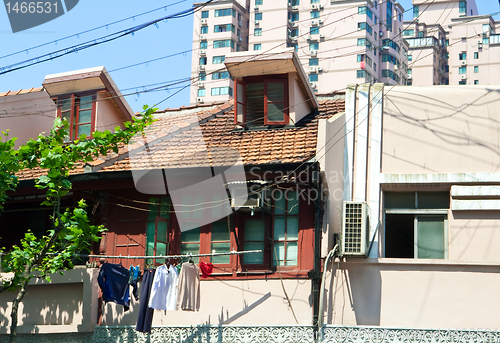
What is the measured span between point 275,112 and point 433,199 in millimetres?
4533

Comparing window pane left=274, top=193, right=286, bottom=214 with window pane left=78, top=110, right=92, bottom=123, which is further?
window pane left=78, top=110, right=92, bottom=123

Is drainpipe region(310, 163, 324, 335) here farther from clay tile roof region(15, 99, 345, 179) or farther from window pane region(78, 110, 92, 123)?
window pane region(78, 110, 92, 123)

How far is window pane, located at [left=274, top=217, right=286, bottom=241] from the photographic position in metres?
14.3

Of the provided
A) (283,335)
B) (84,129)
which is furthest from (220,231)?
(84,129)

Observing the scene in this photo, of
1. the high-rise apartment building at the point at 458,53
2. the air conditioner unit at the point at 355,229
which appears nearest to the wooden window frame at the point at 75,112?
the air conditioner unit at the point at 355,229

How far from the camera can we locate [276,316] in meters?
13.7

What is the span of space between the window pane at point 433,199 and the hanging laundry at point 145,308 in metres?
5.86

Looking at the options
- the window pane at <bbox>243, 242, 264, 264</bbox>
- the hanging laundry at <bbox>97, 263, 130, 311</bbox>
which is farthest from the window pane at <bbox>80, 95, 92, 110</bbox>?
the window pane at <bbox>243, 242, 264, 264</bbox>

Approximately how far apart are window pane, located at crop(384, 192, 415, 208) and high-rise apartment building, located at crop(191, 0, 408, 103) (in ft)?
181

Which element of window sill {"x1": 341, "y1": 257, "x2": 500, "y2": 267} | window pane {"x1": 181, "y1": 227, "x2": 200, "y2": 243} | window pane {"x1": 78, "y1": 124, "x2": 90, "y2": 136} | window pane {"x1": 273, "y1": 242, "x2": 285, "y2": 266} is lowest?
window sill {"x1": 341, "y1": 257, "x2": 500, "y2": 267}

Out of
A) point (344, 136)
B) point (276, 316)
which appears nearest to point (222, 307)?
point (276, 316)

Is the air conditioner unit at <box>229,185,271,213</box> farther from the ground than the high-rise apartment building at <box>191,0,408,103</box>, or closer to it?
closer to it

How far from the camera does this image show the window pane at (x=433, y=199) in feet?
46.8

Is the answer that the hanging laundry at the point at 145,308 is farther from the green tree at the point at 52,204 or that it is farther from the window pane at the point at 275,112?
the window pane at the point at 275,112
